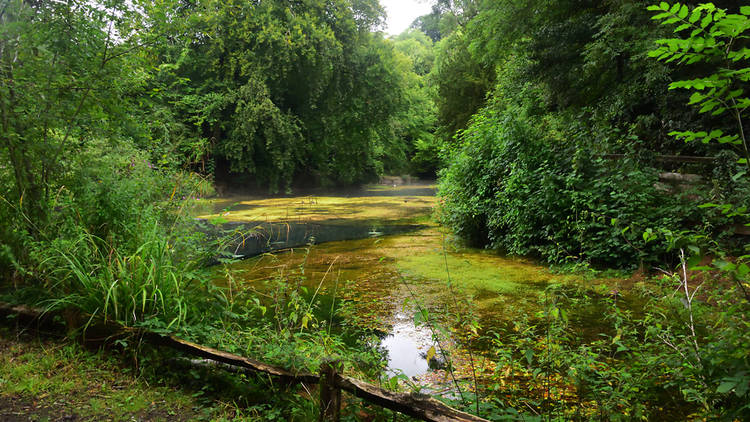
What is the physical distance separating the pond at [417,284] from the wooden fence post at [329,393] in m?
0.42

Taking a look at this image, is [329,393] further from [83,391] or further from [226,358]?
[83,391]

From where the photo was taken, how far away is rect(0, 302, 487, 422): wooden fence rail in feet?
6.44

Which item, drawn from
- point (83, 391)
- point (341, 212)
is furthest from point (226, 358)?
point (341, 212)

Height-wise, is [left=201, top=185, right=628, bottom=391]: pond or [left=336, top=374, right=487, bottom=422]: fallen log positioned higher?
[left=336, top=374, right=487, bottom=422]: fallen log

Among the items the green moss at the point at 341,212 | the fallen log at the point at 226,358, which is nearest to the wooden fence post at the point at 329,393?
the fallen log at the point at 226,358

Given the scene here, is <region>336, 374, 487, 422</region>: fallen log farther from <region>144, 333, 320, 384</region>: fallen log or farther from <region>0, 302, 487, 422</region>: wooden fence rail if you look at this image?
<region>144, 333, 320, 384</region>: fallen log

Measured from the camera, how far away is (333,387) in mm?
2281

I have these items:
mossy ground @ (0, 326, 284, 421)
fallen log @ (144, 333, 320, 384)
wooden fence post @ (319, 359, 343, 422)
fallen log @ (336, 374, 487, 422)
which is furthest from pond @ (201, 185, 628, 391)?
mossy ground @ (0, 326, 284, 421)

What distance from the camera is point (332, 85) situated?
23141 millimetres

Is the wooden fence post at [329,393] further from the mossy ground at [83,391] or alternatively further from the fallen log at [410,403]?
the mossy ground at [83,391]

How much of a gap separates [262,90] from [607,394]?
20834mm

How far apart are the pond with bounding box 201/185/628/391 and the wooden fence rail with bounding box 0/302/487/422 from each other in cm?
25

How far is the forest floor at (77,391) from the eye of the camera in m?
2.47

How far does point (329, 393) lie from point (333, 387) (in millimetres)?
47
